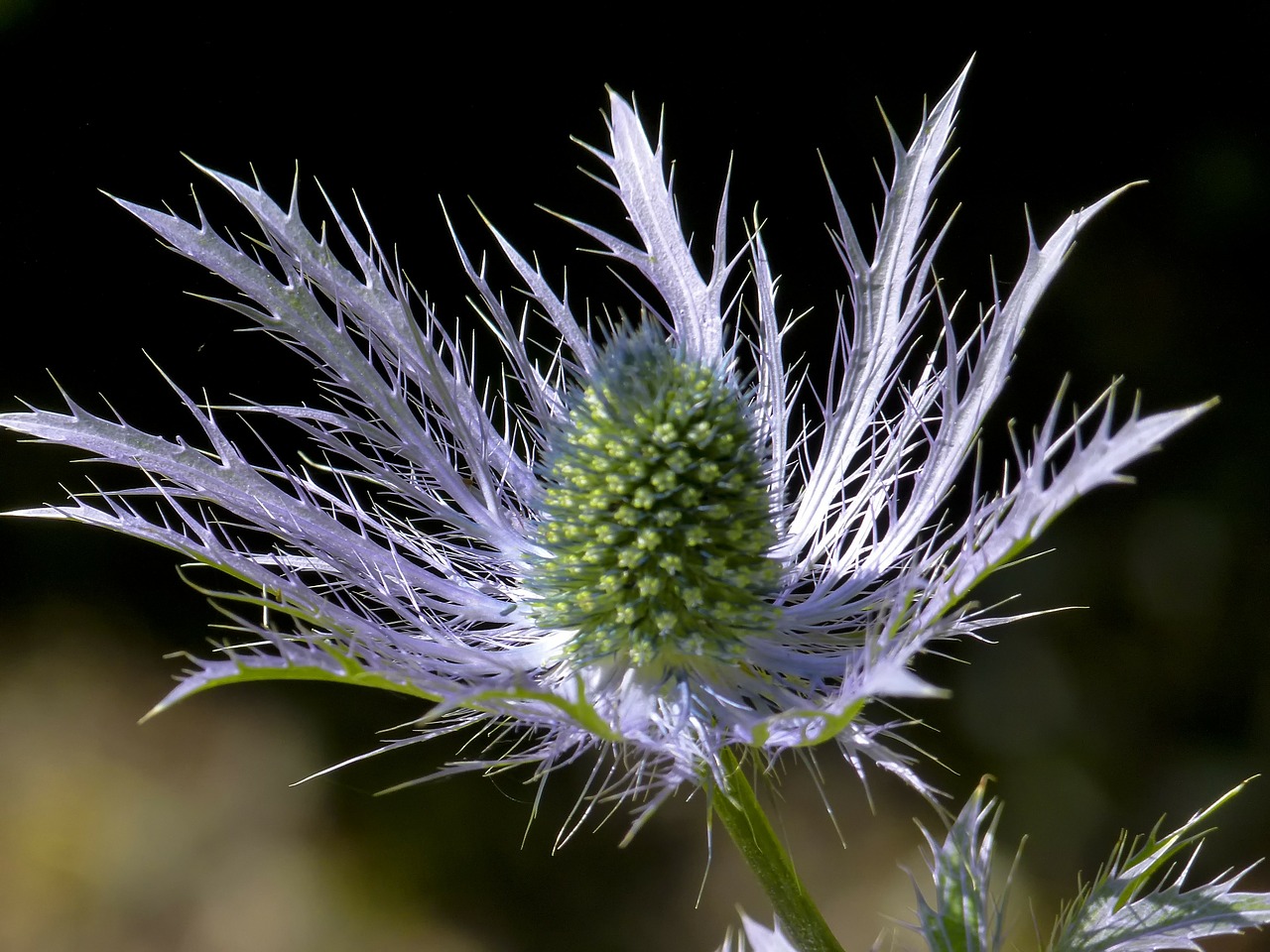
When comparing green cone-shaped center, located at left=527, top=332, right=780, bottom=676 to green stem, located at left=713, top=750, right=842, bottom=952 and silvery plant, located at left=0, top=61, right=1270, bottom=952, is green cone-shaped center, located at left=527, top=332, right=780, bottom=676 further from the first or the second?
green stem, located at left=713, top=750, right=842, bottom=952

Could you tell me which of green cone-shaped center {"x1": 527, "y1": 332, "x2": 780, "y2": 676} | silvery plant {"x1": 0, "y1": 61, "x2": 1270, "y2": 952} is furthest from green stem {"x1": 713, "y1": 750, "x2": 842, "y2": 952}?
green cone-shaped center {"x1": 527, "y1": 332, "x2": 780, "y2": 676}

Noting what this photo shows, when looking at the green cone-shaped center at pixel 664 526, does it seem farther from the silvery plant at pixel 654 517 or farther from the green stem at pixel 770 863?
the green stem at pixel 770 863

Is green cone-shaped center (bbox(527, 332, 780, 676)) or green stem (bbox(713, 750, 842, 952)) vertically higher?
green cone-shaped center (bbox(527, 332, 780, 676))

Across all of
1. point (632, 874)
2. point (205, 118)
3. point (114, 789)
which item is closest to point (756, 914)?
point (632, 874)

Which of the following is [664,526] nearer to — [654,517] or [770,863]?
[654,517]

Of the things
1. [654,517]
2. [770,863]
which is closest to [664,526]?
[654,517]

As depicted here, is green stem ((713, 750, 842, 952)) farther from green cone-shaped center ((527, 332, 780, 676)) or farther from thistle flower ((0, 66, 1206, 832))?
green cone-shaped center ((527, 332, 780, 676))

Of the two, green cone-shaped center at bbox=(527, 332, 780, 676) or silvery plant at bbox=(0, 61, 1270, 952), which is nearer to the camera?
silvery plant at bbox=(0, 61, 1270, 952)

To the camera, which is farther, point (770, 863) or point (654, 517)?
point (654, 517)
